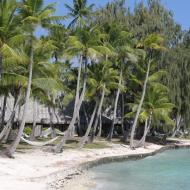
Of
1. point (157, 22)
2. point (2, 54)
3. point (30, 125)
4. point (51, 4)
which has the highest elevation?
point (157, 22)

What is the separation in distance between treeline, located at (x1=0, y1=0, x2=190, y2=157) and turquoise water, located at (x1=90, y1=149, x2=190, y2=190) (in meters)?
4.65

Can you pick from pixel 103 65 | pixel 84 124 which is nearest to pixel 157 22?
pixel 103 65

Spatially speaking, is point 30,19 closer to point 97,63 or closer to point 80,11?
point 80,11

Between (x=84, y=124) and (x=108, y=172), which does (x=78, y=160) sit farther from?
(x=84, y=124)

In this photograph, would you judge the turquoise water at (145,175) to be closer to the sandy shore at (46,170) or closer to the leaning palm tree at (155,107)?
the sandy shore at (46,170)

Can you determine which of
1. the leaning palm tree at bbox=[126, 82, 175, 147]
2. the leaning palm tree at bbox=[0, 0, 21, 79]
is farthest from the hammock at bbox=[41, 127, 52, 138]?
the leaning palm tree at bbox=[0, 0, 21, 79]

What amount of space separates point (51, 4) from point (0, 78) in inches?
204

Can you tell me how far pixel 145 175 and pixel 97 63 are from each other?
51.8 feet

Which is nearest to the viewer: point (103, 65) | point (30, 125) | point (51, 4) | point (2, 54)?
point (2, 54)

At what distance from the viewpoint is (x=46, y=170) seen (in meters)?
21.7

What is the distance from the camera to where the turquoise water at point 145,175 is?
21.9 metres

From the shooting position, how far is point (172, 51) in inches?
1843

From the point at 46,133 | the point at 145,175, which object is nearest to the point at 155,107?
the point at 46,133

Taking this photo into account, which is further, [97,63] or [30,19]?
[97,63]
